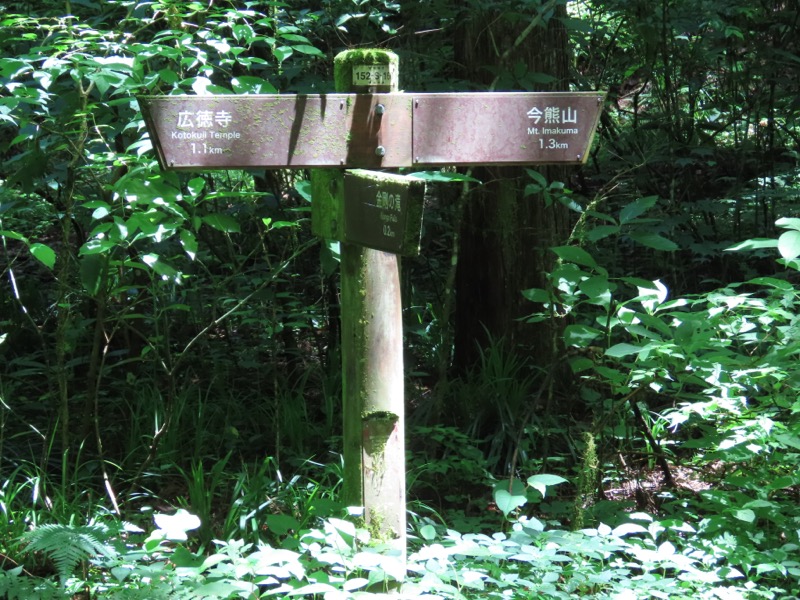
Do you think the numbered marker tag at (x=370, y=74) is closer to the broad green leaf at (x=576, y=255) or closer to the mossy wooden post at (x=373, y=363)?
the mossy wooden post at (x=373, y=363)

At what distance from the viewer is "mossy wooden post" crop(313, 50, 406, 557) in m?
2.63

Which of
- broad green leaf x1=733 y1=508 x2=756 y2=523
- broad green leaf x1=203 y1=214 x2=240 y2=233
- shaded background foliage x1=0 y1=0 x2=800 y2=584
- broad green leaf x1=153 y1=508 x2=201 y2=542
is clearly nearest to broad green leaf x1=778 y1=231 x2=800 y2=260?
shaded background foliage x1=0 y1=0 x2=800 y2=584

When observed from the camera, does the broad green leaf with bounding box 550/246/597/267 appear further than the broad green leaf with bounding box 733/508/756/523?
Yes

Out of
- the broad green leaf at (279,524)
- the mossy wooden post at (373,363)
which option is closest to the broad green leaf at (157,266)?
the mossy wooden post at (373,363)

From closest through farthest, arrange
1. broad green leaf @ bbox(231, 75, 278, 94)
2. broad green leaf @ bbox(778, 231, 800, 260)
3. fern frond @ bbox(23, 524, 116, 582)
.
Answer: fern frond @ bbox(23, 524, 116, 582), broad green leaf @ bbox(778, 231, 800, 260), broad green leaf @ bbox(231, 75, 278, 94)

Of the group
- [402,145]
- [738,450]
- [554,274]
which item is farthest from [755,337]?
[402,145]

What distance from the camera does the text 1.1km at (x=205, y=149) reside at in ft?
8.16

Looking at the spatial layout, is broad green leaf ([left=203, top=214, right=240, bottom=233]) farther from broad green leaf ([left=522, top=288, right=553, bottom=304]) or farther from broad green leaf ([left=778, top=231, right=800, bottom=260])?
broad green leaf ([left=778, top=231, right=800, bottom=260])

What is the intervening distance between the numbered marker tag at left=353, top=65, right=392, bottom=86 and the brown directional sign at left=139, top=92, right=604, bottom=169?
0.06 metres

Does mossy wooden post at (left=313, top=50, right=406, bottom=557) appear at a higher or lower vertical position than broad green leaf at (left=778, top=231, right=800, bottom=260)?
lower

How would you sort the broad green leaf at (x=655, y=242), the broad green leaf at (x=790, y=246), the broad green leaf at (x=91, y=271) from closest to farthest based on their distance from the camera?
the broad green leaf at (x=790, y=246) < the broad green leaf at (x=655, y=242) < the broad green leaf at (x=91, y=271)

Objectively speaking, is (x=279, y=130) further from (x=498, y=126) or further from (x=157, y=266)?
(x=157, y=266)

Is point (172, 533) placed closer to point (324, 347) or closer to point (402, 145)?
point (402, 145)

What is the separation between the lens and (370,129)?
2598 millimetres
